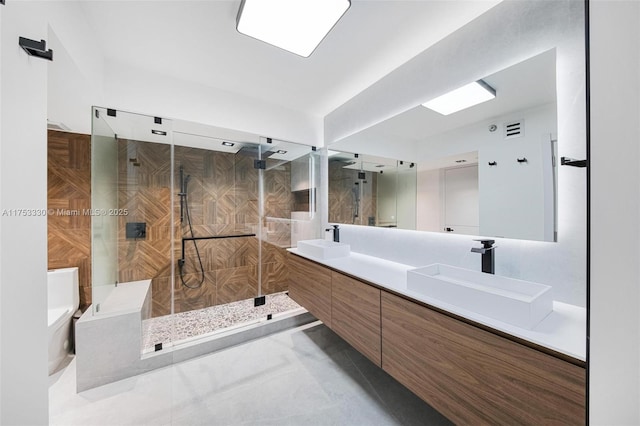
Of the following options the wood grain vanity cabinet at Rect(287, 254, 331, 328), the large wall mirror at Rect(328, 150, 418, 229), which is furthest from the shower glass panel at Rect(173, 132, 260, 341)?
the large wall mirror at Rect(328, 150, 418, 229)

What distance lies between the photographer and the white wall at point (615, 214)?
0.36 m

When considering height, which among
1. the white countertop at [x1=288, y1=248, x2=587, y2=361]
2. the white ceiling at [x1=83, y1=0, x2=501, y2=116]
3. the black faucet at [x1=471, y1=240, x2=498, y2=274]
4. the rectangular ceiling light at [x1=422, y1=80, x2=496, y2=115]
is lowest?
the white countertop at [x1=288, y1=248, x2=587, y2=361]

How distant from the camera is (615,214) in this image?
0.38 meters

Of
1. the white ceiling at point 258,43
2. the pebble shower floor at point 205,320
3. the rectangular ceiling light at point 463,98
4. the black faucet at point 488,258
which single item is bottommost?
the pebble shower floor at point 205,320

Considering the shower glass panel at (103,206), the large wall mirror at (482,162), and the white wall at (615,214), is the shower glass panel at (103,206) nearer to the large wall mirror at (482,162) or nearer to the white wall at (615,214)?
the large wall mirror at (482,162)

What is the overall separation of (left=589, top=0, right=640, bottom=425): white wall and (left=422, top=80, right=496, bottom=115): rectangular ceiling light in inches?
49.2

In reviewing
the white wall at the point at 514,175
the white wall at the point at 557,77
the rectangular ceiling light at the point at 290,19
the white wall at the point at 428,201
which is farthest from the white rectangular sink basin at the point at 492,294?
the rectangular ceiling light at the point at 290,19

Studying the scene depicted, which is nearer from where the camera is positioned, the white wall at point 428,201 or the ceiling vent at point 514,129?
the ceiling vent at point 514,129

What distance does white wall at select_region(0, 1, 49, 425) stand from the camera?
2.56 feet

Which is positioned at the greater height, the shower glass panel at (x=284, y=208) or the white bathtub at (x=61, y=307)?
the shower glass panel at (x=284, y=208)

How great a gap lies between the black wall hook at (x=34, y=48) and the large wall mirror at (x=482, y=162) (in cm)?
204

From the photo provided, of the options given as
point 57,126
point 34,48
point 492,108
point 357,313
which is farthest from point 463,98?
point 57,126

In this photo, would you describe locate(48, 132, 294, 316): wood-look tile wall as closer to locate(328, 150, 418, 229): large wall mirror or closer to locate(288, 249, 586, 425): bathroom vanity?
locate(328, 150, 418, 229): large wall mirror

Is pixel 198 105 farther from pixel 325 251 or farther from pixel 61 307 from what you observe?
pixel 61 307
